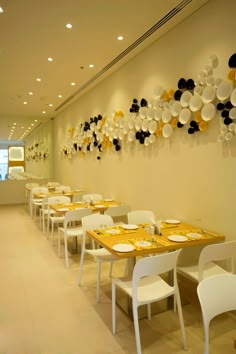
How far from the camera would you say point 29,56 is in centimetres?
444

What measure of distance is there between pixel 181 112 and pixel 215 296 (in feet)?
7.76

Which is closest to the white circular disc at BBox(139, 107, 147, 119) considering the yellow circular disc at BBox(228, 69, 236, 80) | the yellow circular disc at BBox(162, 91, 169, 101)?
the yellow circular disc at BBox(162, 91, 169, 101)

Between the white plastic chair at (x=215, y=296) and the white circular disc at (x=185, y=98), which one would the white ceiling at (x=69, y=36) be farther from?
the white plastic chair at (x=215, y=296)

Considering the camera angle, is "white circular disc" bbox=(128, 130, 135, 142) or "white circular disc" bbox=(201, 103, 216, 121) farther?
"white circular disc" bbox=(128, 130, 135, 142)

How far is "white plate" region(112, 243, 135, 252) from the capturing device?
2411mm

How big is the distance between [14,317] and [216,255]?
78.7 inches

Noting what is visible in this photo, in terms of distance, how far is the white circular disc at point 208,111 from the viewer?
2924 mm

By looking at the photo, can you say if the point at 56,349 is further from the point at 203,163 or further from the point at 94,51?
the point at 94,51

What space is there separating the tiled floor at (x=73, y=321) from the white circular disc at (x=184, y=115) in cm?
209

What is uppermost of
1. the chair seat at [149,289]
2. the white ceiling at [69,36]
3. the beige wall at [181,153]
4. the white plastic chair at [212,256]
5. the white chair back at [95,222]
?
the white ceiling at [69,36]

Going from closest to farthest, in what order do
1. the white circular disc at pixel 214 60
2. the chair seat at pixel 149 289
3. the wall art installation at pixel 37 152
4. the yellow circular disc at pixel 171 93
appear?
1. the chair seat at pixel 149 289
2. the white circular disc at pixel 214 60
3. the yellow circular disc at pixel 171 93
4. the wall art installation at pixel 37 152

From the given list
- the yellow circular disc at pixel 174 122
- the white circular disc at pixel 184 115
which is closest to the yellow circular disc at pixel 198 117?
the white circular disc at pixel 184 115

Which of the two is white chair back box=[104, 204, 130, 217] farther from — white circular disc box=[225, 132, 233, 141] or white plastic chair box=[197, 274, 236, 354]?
white plastic chair box=[197, 274, 236, 354]

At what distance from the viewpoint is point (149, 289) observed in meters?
2.24
